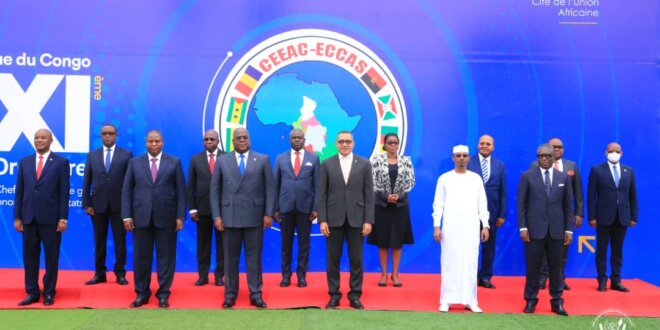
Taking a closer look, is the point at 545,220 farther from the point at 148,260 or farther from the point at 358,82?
the point at 148,260

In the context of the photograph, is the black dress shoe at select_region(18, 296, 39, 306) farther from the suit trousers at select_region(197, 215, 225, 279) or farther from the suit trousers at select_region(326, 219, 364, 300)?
the suit trousers at select_region(326, 219, 364, 300)

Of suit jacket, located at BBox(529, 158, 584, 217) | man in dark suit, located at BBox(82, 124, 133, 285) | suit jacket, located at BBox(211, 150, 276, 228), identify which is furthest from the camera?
man in dark suit, located at BBox(82, 124, 133, 285)

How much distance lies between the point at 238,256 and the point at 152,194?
91 cm

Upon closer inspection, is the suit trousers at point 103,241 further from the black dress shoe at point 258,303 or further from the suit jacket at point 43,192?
the black dress shoe at point 258,303

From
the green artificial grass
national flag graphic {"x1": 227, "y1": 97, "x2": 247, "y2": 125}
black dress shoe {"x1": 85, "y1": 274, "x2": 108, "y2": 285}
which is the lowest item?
the green artificial grass

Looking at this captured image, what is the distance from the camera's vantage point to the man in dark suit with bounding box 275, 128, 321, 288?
21.1 ft

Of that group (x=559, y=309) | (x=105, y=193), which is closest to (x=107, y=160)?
(x=105, y=193)

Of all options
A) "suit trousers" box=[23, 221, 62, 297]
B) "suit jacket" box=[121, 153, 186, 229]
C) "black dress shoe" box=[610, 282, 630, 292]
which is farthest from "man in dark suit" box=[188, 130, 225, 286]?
"black dress shoe" box=[610, 282, 630, 292]

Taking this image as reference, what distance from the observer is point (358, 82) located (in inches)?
292

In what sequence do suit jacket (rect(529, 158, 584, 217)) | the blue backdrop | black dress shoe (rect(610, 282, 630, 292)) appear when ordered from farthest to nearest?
the blue backdrop < black dress shoe (rect(610, 282, 630, 292)) < suit jacket (rect(529, 158, 584, 217))

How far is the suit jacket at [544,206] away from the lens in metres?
5.91

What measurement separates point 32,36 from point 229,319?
400 cm

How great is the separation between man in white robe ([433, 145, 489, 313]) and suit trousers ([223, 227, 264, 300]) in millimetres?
1578

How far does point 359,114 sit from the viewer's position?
24.3 ft
